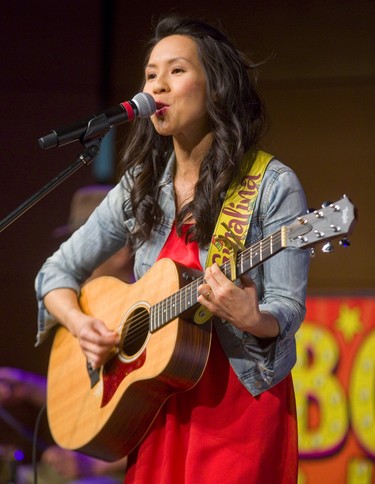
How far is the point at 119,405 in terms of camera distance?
236 centimetres

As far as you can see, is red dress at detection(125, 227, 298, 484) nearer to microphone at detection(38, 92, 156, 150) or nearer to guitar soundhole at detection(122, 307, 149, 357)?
guitar soundhole at detection(122, 307, 149, 357)

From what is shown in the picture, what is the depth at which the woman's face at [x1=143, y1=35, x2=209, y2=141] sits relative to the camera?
234 cm

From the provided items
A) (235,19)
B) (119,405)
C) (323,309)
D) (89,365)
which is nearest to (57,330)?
(89,365)

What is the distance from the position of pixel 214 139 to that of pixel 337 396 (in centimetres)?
181

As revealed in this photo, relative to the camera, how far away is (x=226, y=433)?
2137 millimetres

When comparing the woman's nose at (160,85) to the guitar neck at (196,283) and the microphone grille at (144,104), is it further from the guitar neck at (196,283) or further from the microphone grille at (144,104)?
the guitar neck at (196,283)

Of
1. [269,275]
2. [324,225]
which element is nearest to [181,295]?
[269,275]

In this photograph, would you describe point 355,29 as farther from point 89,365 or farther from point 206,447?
point 206,447

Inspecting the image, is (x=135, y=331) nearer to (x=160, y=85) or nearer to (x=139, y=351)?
(x=139, y=351)

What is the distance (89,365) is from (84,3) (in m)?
2.68

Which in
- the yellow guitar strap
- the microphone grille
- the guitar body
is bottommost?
the guitar body

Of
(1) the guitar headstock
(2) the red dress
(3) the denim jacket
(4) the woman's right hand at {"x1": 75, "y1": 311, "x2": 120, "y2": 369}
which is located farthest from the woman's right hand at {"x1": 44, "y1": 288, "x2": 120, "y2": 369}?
(1) the guitar headstock

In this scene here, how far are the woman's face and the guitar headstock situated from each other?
60 centimetres

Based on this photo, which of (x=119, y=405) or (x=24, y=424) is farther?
(x=24, y=424)
